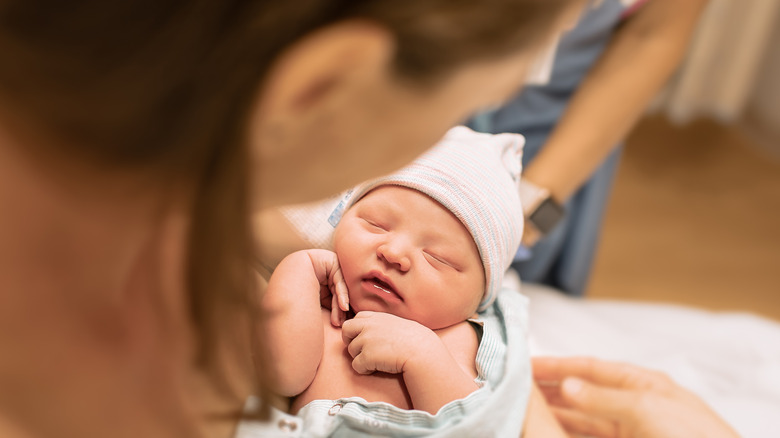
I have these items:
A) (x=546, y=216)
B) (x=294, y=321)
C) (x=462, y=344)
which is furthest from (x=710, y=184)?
(x=294, y=321)

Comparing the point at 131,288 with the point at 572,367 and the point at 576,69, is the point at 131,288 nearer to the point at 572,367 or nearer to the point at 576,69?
the point at 572,367

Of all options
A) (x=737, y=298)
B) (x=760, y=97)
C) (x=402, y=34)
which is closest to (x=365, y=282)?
(x=402, y=34)

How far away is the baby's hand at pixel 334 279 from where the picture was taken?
473 mm

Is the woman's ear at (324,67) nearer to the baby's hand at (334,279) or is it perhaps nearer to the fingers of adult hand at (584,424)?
the baby's hand at (334,279)

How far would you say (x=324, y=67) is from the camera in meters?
0.31

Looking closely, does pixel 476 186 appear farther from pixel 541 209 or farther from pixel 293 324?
pixel 541 209

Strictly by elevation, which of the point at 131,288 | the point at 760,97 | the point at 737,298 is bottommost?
the point at 737,298

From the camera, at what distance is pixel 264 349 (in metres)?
0.42

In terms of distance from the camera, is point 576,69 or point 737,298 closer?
point 576,69

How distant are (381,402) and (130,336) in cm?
17

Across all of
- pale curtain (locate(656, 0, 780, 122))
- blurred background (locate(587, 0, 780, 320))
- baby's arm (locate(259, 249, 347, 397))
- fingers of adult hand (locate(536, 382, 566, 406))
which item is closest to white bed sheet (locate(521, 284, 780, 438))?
fingers of adult hand (locate(536, 382, 566, 406))

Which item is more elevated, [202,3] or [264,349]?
[202,3]

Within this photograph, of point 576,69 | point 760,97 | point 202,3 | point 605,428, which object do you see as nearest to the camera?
point 202,3

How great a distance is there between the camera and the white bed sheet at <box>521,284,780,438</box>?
36.0 inches
